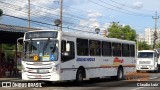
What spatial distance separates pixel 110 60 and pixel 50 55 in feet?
22.2

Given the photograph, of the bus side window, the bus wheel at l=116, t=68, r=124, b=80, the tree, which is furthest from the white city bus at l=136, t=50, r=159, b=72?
the tree

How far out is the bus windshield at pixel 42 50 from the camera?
20.0m

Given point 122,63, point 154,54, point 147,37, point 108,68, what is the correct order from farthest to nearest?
1. point 147,37
2. point 154,54
3. point 122,63
4. point 108,68

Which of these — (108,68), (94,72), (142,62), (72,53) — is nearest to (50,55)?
(72,53)

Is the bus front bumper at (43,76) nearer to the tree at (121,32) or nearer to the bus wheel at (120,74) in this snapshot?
the bus wheel at (120,74)

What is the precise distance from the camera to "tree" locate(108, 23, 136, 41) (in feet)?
298

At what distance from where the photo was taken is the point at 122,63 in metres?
27.7

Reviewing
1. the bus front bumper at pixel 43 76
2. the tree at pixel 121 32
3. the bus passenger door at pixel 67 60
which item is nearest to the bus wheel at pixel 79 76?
the bus passenger door at pixel 67 60

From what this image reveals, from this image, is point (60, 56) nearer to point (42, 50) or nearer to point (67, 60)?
point (67, 60)

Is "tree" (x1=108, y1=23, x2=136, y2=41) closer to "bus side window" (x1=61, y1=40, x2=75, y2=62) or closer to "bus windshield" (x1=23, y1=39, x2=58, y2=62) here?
"bus side window" (x1=61, y1=40, x2=75, y2=62)

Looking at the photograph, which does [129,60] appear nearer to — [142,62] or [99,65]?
[99,65]

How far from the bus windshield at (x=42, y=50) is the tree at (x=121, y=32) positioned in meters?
70.3

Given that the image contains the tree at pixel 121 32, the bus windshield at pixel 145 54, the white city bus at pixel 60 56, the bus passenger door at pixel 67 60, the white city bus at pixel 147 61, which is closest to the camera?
the white city bus at pixel 60 56

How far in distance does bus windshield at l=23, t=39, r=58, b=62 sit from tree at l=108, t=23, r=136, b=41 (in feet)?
231
